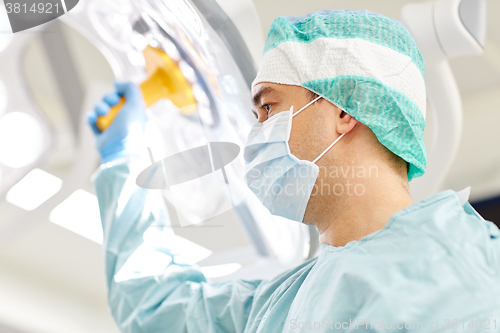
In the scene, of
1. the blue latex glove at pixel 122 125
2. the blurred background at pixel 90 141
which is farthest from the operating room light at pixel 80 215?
the blue latex glove at pixel 122 125

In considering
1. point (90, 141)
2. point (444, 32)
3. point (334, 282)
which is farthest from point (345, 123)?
point (90, 141)

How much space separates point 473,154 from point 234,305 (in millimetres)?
1991

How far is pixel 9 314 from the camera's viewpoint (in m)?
0.96

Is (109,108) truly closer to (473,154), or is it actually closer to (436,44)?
(436,44)

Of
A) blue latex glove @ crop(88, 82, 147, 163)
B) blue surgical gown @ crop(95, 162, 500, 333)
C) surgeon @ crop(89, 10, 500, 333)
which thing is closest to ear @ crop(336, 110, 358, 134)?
surgeon @ crop(89, 10, 500, 333)

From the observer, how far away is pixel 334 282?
83cm

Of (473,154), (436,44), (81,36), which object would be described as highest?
(81,36)

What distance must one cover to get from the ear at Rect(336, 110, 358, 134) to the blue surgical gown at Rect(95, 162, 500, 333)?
25 cm

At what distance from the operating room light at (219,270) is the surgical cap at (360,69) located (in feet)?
1.72

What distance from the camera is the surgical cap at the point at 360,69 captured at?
99cm

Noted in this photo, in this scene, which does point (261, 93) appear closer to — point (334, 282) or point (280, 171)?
point (280, 171)

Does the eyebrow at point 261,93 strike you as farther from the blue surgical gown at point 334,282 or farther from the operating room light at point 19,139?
the operating room light at point 19,139

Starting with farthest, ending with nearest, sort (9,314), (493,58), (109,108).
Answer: (493,58) → (109,108) → (9,314)

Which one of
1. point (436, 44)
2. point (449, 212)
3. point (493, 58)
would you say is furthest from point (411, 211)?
point (493, 58)
